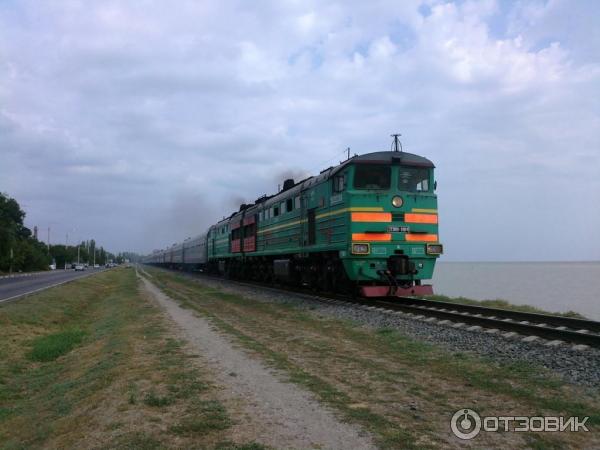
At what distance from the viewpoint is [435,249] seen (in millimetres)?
16734

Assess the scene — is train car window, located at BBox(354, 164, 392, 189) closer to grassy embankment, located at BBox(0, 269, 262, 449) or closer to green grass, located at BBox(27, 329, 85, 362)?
grassy embankment, located at BBox(0, 269, 262, 449)

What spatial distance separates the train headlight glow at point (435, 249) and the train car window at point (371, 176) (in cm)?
235

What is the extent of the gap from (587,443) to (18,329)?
15227 mm

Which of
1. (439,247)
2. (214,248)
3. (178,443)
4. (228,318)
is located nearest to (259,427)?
(178,443)

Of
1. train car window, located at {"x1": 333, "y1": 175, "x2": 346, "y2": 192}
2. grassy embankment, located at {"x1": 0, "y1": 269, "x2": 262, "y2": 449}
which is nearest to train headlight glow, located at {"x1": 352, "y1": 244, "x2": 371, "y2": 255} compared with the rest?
train car window, located at {"x1": 333, "y1": 175, "x2": 346, "y2": 192}

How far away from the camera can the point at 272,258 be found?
26938 millimetres

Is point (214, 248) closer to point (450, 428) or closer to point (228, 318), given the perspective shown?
point (228, 318)

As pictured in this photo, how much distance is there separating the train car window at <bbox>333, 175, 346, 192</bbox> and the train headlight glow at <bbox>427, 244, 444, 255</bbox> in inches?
131

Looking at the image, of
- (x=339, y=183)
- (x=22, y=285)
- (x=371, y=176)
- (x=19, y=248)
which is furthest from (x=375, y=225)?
(x=19, y=248)

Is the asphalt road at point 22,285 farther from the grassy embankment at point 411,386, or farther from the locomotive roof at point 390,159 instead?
the grassy embankment at point 411,386

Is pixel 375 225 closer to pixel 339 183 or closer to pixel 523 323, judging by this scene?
pixel 339 183

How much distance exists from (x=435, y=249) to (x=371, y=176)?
313cm

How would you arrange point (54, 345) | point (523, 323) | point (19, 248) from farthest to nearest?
point (19, 248) < point (54, 345) < point (523, 323)

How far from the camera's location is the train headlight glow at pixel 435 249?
16.6 m
